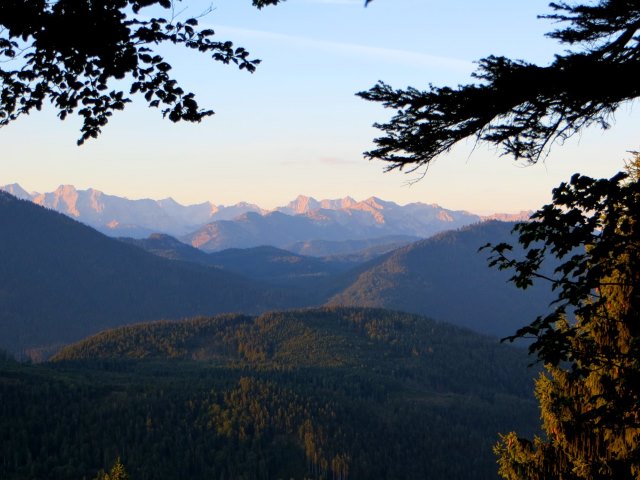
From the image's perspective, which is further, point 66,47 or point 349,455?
point 349,455

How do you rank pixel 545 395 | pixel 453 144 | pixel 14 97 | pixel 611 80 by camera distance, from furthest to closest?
1. pixel 545 395
2. pixel 14 97
3. pixel 453 144
4. pixel 611 80

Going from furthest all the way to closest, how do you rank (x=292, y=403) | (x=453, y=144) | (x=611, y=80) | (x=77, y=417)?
(x=292, y=403), (x=77, y=417), (x=453, y=144), (x=611, y=80)

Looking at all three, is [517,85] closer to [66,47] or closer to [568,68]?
[568,68]

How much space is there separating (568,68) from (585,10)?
1.04 m

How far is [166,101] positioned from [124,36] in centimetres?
123

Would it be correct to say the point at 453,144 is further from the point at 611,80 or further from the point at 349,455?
the point at 349,455

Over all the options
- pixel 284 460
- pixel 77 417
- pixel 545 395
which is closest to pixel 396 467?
pixel 284 460

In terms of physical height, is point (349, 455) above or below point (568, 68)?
below

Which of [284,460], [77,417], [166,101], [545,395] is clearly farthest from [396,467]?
[166,101]

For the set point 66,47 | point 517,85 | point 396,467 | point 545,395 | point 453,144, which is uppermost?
point 66,47

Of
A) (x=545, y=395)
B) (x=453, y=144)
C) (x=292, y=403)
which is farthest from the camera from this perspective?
(x=292, y=403)

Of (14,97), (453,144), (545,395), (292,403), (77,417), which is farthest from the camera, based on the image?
(292,403)

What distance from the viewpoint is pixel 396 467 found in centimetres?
17312

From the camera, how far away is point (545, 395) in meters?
21.8
